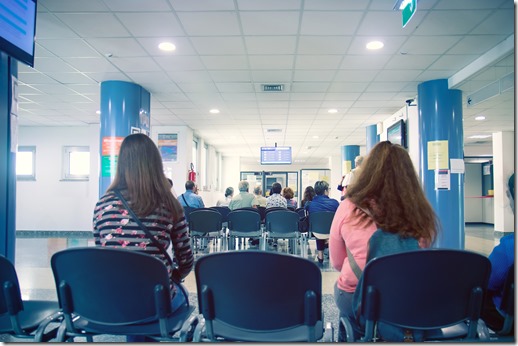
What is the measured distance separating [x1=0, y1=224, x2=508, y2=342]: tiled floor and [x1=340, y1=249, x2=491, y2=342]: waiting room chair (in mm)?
1400

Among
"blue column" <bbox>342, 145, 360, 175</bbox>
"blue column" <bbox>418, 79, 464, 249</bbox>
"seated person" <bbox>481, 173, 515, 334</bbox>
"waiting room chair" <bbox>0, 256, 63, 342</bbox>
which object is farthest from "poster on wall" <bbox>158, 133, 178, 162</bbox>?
"seated person" <bbox>481, 173, 515, 334</bbox>

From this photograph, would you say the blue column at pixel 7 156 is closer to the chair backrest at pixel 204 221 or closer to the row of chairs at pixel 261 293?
the row of chairs at pixel 261 293

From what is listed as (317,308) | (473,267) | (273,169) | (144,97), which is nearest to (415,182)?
(473,267)

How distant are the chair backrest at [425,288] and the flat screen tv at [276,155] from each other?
9620 millimetres

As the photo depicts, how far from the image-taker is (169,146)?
336 inches

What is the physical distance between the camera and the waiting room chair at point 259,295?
1198 mm

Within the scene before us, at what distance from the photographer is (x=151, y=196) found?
156 centimetres

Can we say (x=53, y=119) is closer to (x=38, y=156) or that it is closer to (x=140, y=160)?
(x=38, y=156)

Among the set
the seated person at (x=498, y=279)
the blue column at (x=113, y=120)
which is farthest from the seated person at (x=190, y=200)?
the seated person at (x=498, y=279)

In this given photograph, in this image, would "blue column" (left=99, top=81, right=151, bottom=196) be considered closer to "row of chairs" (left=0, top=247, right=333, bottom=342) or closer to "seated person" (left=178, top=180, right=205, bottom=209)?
"seated person" (left=178, top=180, right=205, bottom=209)

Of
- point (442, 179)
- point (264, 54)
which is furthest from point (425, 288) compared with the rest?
point (442, 179)

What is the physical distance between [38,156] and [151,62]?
595 cm

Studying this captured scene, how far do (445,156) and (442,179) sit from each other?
334mm

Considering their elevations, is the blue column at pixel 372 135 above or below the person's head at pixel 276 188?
above
